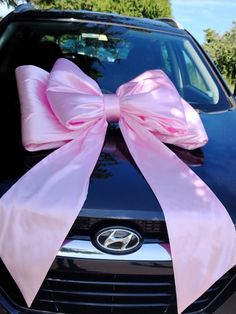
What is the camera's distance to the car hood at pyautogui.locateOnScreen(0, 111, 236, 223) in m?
1.95

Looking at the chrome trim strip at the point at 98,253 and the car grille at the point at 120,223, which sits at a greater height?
the car grille at the point at 120,223

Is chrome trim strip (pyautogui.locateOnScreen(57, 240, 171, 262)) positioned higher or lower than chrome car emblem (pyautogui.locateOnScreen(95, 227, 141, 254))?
lower

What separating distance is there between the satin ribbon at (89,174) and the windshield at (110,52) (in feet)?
2.10

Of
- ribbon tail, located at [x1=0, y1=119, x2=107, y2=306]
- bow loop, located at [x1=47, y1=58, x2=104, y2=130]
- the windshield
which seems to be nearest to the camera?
ribbon tail, located at [x1=0, y1=119, x2=107, y2=306]

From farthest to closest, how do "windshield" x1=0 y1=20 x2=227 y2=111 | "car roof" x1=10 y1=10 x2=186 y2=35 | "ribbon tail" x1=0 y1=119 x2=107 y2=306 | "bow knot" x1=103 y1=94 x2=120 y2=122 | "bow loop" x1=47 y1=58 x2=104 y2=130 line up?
"car roof" x1=10 y1=10 x2=186 y2=35 → "windshield" x1=0 y1=20 x2=227 y2=111 → "bow knot" x1=103 y1=94 x2=120 y2=122 → "bow loop" x1=47 y1=58 x2=104 y2=130 → "ribbon tail" x1=0 y1=119 x2=107 y2=306

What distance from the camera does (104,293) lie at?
197 centimetres

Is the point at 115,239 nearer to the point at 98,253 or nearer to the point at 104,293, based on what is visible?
the point at 98,253

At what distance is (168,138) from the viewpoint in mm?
2445

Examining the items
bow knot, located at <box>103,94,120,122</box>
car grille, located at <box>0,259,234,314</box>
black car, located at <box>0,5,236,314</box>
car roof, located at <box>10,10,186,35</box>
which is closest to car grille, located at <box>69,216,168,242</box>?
black car, located at <box>0,5,236,314</box>

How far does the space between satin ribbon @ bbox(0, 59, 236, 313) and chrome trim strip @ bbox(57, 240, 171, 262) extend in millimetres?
45

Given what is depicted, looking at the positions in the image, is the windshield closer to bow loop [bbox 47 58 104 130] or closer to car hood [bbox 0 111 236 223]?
bow loop [bbox 47 58 104 130]

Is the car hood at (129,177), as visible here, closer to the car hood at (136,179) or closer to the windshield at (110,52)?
the car hood at (136,179)

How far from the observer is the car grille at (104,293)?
1.95 meters

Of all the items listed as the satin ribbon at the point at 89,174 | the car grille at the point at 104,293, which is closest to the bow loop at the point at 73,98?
the satin ribbon at the point at 89,174
